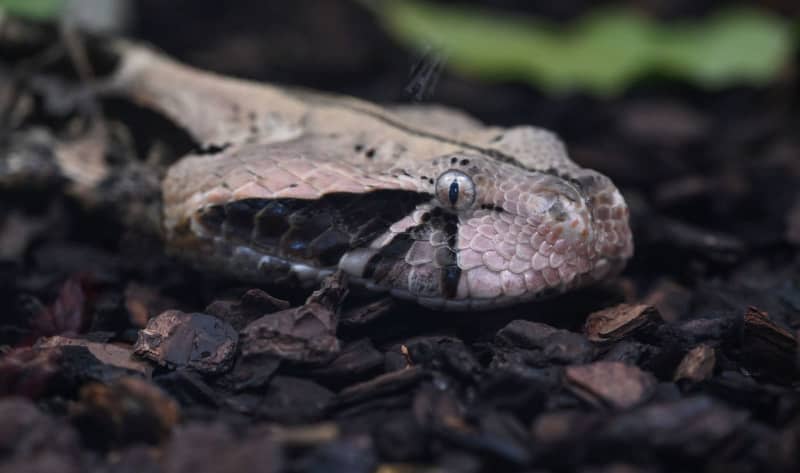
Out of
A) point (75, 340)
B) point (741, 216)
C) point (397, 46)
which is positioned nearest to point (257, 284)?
point (75, 340)

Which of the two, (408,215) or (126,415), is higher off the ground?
A: (408,215)

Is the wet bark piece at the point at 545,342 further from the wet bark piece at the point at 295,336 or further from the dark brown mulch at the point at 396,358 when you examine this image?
the wet bark piece at the point at 295,336

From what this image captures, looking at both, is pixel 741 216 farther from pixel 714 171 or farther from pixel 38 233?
pixel 38 233

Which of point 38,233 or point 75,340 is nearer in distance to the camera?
point 75,340

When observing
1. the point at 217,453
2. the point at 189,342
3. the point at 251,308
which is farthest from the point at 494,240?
the point at 217,453

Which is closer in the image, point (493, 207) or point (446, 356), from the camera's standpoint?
point (446, 356)

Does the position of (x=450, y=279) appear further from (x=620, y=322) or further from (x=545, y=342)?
(x=620, y=322)
